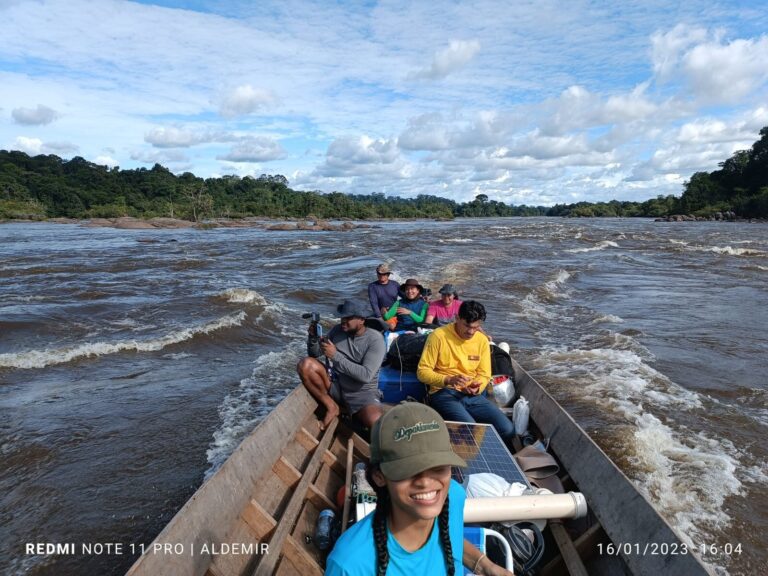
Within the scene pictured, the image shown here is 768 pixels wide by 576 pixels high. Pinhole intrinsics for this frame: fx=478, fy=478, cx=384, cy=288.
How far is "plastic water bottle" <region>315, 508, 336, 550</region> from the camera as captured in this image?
3297mm

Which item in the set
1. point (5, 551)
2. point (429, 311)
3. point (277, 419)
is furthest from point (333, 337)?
point (5, 551)

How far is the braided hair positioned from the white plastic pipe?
Answer: 57.7 inches

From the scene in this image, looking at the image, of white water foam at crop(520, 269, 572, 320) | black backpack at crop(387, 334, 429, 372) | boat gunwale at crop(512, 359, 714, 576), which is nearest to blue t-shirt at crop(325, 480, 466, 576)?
boat gunwale at crop(512, 359, 714, 576)

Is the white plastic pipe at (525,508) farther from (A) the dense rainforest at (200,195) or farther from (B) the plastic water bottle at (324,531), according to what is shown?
(A) the dense rainforest at (200,195)

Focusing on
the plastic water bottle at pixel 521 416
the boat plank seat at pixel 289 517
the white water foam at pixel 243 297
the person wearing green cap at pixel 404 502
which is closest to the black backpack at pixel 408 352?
the plastic water bottle at pixel 521 416

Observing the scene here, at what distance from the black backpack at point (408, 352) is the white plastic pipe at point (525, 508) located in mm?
2893

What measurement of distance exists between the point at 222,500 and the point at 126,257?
2519 centimetres

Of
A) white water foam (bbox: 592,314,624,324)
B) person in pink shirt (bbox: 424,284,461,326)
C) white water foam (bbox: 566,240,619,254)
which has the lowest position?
white water foam (bbox: 592,314,624,324)

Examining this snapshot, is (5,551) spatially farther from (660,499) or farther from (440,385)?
(660,499)

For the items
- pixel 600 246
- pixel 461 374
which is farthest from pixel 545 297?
pixel 600 246

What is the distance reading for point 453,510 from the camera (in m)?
1.80
